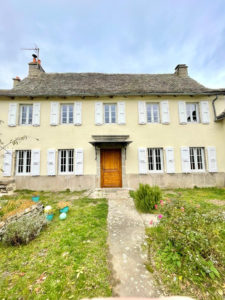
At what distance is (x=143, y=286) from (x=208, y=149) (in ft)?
26.8

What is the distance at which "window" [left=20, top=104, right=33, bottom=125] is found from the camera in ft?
25.3

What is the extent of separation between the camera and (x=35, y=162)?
7.23 meters

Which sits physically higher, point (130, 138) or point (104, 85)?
point (104, 85)

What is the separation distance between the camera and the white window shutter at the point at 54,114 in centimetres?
756

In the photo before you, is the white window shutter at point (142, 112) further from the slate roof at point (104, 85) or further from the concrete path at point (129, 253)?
the concrete path at point (129, 253)

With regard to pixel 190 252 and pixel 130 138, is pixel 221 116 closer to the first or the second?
pixel 130 138

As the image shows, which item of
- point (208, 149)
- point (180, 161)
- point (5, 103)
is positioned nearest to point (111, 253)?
point (180, 161)

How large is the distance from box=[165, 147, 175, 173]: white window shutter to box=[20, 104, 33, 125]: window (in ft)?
28.4

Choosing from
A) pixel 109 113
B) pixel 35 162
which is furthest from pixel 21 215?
pixel 109 113

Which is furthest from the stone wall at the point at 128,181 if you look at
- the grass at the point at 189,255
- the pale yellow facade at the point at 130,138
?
the grass at the point at 189,255

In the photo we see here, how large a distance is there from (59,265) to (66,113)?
24.4 feet

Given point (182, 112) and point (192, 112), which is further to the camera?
point (192, 112)

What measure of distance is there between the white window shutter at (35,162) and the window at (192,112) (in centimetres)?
948

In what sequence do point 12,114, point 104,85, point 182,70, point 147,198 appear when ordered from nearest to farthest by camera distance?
point 147,198, point 12,114, point 104,85, point 182,70
